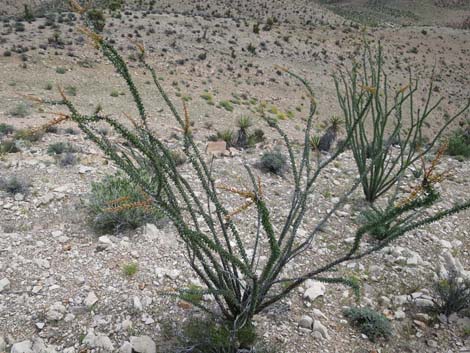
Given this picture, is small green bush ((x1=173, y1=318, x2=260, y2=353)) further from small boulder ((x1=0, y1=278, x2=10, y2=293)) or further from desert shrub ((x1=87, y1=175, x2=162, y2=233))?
small boulder ((x1=0, y1=278, x2=10, y2=293))

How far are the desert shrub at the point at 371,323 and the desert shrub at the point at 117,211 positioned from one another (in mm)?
2384

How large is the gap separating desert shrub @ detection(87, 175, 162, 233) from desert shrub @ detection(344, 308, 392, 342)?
2384 mm

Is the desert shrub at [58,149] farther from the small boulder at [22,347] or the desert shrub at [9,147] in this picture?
the small boulder at [22,347]

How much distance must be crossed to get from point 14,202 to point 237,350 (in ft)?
11.6

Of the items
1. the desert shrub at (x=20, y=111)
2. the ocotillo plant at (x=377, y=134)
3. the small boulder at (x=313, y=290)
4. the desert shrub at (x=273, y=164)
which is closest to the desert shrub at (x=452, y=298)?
the small boulder at (x=313, y=290)

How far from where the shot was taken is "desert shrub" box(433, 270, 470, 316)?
3.77m

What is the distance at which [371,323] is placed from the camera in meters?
3.58

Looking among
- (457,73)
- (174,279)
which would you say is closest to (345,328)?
(174,279)

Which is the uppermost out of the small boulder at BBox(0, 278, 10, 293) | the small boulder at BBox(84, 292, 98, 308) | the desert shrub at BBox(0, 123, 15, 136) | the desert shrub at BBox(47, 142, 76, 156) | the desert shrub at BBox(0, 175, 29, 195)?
the small boulder at BBox(84, 292, 98, 308)

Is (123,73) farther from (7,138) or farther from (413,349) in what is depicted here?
(7,138)

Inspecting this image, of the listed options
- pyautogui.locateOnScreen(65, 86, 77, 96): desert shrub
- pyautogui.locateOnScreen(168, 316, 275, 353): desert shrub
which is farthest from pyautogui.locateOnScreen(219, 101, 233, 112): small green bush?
pyautogui.locateOnScreen(168, 316, 275, 353): desert shrub

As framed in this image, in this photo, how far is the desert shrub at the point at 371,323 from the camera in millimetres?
3537

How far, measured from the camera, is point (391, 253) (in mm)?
4695

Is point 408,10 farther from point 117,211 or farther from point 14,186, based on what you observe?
point 14,186
